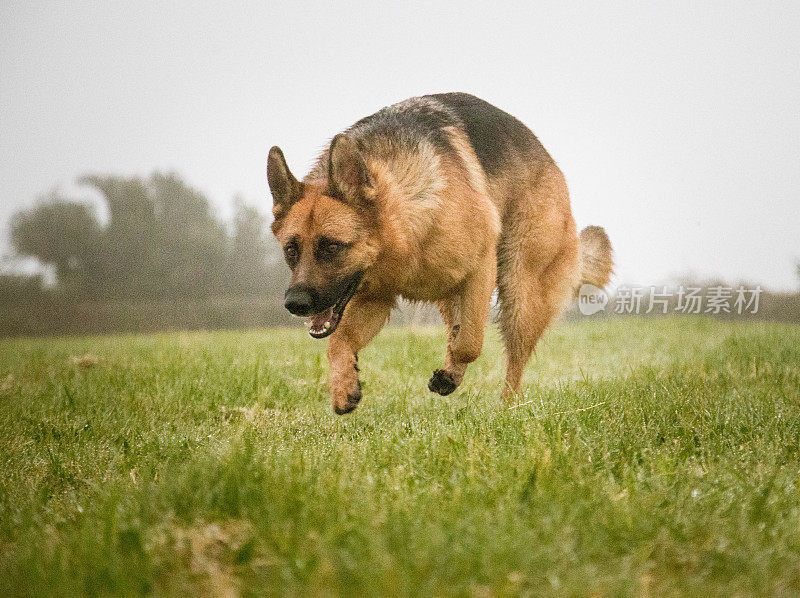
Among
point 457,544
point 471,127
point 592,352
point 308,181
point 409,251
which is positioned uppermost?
point 471,127

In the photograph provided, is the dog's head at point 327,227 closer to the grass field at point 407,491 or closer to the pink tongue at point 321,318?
the pink tongue at point 321,318

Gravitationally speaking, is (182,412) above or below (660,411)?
below

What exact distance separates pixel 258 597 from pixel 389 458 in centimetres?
137

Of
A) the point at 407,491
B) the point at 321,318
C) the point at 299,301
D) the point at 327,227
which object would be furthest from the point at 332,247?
the point at 407,491

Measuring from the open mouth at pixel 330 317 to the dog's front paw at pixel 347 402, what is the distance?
394mm

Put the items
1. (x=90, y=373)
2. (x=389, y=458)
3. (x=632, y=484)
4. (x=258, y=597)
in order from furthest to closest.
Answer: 1. (x=90, y=373)
2. (x=389, y=458)
3. (x=632, y=484)
4. (x=258, y=597)

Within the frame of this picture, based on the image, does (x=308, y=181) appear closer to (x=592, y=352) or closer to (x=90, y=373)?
(x=90, y=373)

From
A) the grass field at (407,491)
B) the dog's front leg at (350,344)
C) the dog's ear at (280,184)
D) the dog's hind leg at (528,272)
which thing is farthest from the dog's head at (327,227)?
the dog's hind leg at (528,272)

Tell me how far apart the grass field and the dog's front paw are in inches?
4.8

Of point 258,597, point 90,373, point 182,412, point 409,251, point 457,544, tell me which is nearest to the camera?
point 258,597

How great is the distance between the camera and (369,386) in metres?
5.32

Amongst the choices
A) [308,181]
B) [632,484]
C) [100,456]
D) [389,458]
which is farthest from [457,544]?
[308,181]
